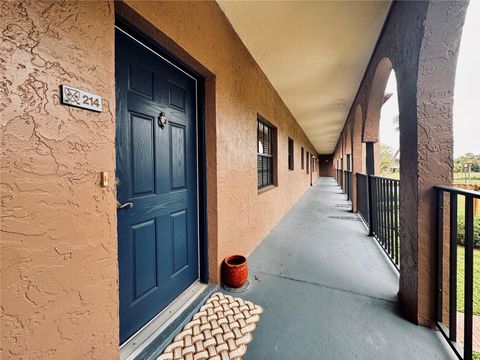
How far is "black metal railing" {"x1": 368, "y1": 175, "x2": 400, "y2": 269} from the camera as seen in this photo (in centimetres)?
240

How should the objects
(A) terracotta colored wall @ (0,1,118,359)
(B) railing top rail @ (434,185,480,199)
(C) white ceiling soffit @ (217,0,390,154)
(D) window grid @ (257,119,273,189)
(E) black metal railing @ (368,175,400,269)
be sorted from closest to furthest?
(A) terracotta colored wall @ (0,1,118,359), (B) railing top rail @ (434,185,480,199), (C) white ceiling soffit @ (217,0,390,154), (E) black metal railing @ (368,175,400,269), (D) window grid @ (257,119,273,189)

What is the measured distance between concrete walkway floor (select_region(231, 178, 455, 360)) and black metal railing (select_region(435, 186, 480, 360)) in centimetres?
12

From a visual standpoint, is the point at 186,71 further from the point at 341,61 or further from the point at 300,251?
the point at 300,251

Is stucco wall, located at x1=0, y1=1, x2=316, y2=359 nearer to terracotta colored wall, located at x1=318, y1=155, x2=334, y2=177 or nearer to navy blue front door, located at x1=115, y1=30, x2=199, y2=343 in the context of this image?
navy blue front door, located at x1=115, y1=30, x2=199, y2=343

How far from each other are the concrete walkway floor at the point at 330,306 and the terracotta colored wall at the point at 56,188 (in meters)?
1.02

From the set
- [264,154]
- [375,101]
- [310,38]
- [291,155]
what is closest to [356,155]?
[291,155]

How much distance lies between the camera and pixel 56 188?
86 cm

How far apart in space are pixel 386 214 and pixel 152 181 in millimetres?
2968

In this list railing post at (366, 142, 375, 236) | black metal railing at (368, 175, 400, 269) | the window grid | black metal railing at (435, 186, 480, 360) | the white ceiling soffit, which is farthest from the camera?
the window grid

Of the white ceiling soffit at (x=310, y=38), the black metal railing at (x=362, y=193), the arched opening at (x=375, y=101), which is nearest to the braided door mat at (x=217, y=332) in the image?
the white ceiling soffit at (x=310, y=38)

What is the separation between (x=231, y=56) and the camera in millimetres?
2283

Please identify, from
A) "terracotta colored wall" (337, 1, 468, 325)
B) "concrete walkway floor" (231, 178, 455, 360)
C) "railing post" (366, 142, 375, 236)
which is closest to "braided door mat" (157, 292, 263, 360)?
"concrete walkway floor" (231, 178, 455, 360)

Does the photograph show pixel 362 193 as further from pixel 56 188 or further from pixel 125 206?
pixel 56 188

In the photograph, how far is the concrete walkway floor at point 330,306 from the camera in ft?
4.37
